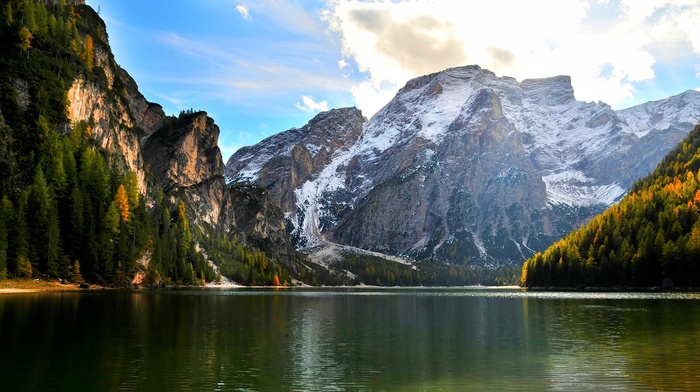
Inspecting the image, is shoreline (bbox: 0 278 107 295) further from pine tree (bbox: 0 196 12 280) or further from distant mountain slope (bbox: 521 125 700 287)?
distant mountain slope (bbox: 521 125 700 287)

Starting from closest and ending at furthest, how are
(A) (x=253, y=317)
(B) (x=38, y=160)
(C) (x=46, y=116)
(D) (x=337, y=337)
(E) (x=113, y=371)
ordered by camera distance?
1. (E) (x=113, y=371)
2. (D) (x=337, y=337)
3. (A) (x=253, y=317)
4. (B) (x=38, y=160)
5. (C) (x=46, y=116)

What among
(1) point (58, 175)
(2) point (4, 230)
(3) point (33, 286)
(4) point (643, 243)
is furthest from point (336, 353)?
(4) point (643, 243)

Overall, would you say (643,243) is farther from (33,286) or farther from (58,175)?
(58,175)

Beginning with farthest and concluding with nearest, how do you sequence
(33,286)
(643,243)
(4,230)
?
(643,243) < (33,286) < (4,230)

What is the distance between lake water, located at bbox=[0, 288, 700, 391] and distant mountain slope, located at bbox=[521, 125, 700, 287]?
8860cm

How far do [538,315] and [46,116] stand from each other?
132 metres

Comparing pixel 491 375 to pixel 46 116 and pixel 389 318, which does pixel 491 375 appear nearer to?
pixel 389 318

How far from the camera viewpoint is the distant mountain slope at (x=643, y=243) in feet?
470

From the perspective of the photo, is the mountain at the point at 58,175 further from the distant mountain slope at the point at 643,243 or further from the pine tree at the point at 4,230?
the distant mountain slope at the point at 643,243

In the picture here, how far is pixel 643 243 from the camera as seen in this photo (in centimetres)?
15225

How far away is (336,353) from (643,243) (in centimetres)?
13673

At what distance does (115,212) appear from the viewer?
144 metres

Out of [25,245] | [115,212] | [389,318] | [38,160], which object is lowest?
[389,318]

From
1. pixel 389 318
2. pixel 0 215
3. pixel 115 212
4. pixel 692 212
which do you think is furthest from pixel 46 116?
pixel 692 212
